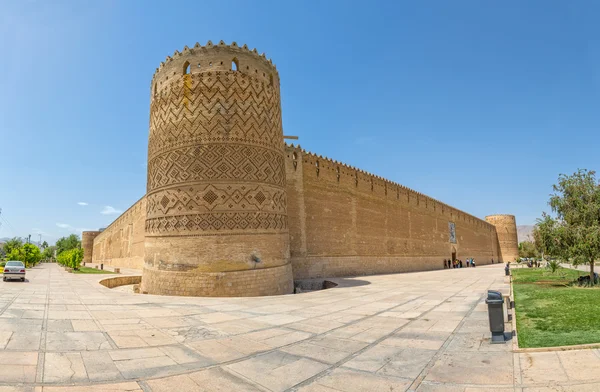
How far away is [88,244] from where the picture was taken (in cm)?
5769

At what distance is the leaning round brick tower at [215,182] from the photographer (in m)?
10.9

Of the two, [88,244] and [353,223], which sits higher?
[353,223]

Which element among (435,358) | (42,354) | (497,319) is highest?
(497,319)

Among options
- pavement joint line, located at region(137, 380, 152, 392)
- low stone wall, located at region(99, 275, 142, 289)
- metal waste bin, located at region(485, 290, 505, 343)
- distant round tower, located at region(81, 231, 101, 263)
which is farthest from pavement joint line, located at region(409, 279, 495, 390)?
distant round tower, located at region(81, 231, 101, 263)

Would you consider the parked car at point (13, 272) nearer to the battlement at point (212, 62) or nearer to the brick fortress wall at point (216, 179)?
the brick fortress wall at point (216, 179)

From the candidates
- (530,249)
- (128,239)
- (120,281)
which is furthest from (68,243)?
(530,249)

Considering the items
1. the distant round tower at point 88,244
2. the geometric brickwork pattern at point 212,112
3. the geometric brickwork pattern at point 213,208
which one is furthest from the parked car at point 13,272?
the distant round tower at point 88,244

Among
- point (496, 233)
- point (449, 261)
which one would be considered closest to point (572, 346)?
point (449, 261)

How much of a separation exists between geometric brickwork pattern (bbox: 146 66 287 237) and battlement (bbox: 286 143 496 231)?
5648 millimetres

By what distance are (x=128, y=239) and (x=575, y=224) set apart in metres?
30.7

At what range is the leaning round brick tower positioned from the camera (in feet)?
35.7

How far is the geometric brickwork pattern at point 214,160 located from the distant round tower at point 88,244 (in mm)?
54059

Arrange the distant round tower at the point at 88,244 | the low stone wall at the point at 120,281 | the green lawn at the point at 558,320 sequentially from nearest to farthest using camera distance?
the green lawn at the point at 558,320 → the low stone wall at the point at 120,281 → the distant round tower at the point at 88,244

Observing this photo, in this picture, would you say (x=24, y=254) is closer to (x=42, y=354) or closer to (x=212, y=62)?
(x=212, y=62)
